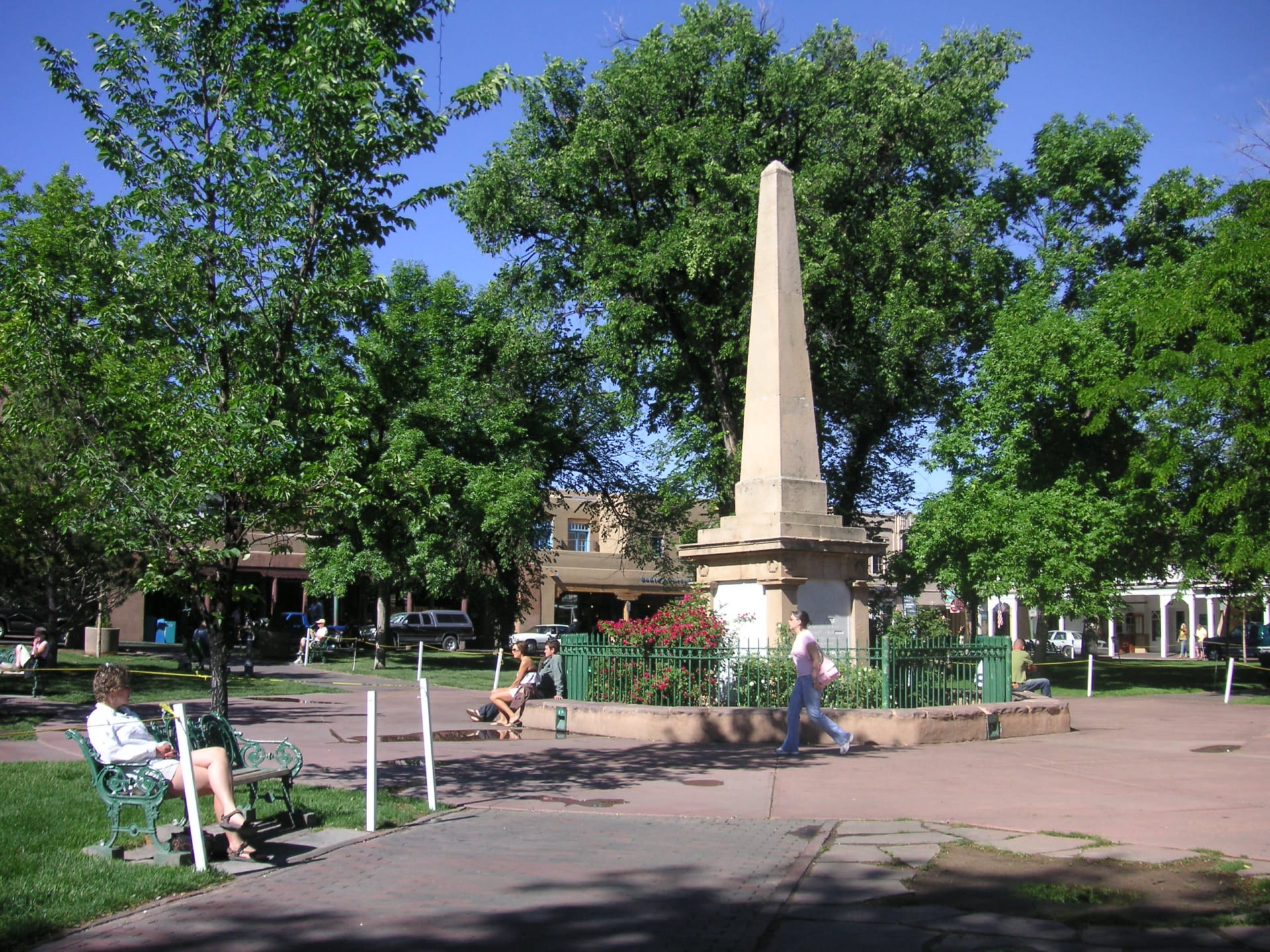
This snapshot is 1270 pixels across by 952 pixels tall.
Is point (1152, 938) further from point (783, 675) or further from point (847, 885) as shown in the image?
point (783, 675)

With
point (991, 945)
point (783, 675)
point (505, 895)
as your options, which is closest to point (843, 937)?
point (991, 945)

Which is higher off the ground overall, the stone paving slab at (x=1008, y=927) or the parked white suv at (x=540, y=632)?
the stone paving slab at (x=1008, y=927)

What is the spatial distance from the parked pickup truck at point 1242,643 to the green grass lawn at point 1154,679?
11.4 feet

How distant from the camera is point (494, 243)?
1108 inches

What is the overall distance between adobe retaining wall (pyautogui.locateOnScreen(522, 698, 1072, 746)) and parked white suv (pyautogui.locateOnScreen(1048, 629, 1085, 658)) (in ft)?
137

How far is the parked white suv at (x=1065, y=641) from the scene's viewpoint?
5412 cm

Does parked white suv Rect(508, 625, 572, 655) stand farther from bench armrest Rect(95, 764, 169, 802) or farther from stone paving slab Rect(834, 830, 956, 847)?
bench armrest Rect(95, 764, 169, 802)

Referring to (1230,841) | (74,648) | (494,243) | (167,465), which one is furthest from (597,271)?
(74,648)

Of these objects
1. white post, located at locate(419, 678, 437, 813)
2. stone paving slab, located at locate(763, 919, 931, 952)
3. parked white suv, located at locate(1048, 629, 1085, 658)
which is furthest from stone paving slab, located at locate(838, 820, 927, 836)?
parked white suv, located at locate(1048, 629, 1085, 658)

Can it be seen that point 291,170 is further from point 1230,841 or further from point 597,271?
point 597,271

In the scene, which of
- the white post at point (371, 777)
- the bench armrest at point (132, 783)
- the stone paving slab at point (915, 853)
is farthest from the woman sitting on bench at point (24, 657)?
the stone paving slab at point (915, 853)

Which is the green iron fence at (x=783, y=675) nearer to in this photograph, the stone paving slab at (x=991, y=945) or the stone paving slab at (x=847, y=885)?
the stone paving slab at (x=847, y=885)

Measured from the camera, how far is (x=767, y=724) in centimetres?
1312

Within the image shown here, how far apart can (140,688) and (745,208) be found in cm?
1551
